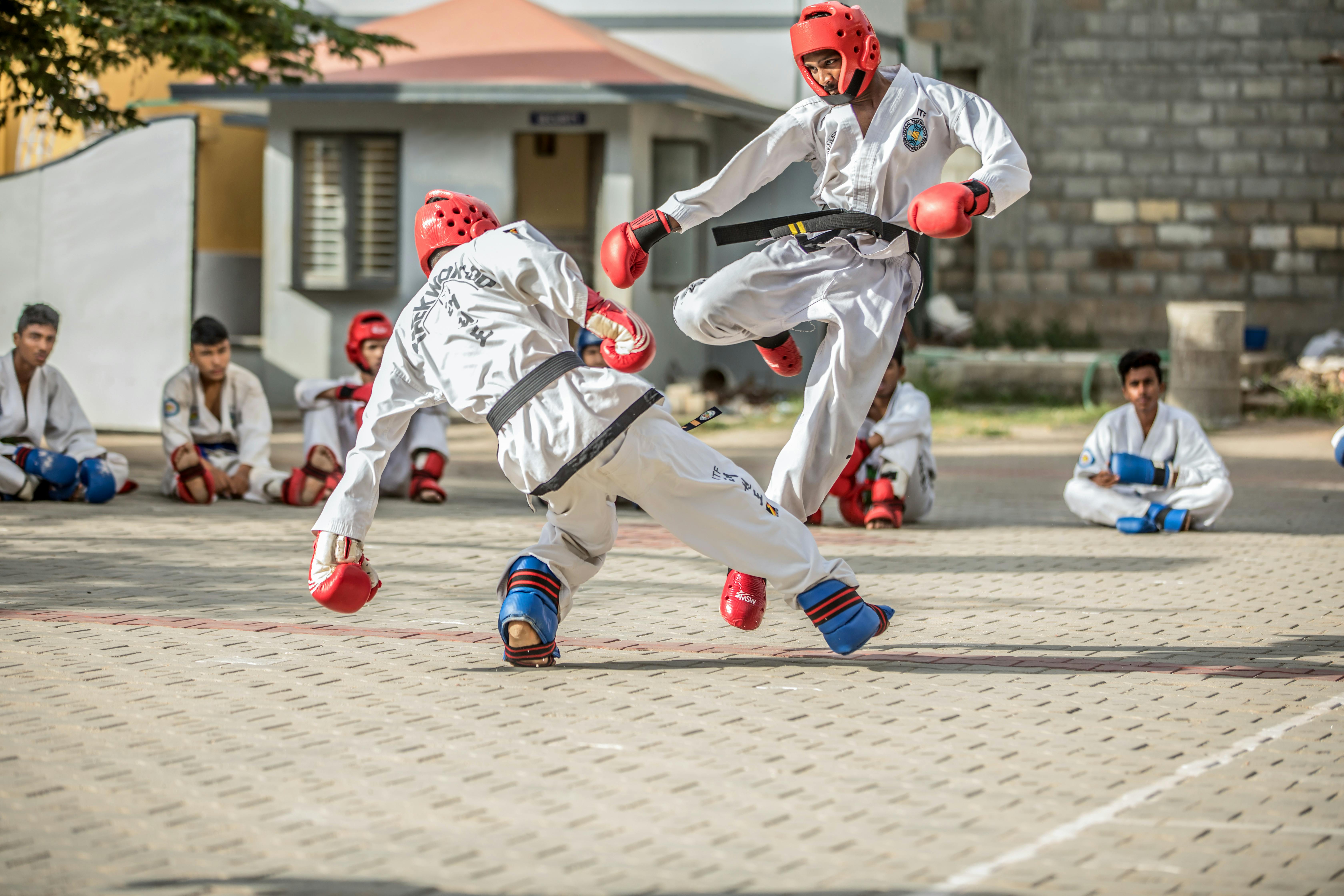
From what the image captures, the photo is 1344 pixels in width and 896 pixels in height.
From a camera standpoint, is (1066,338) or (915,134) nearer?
(915,134)

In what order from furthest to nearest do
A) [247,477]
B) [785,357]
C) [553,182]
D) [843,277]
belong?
[553,182]
[247,477]
[785,357]
[843,277]

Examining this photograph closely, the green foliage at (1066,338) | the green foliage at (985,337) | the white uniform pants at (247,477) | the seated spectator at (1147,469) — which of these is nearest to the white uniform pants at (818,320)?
the seated spectator at (1147,469)

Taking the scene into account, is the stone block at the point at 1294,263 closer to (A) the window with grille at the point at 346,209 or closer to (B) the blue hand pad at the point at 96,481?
(A) the window with grille at the point at 346,209

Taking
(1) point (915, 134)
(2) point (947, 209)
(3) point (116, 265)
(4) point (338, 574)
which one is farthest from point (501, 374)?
(3) point (116, 265)

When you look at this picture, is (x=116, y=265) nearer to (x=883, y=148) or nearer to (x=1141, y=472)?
(x=1141, y=472)

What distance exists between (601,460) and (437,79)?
12.0 metres

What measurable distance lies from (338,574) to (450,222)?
1.24 meters

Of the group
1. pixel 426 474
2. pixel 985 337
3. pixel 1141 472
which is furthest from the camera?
pixel 985 337

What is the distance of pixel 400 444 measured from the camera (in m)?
9.73

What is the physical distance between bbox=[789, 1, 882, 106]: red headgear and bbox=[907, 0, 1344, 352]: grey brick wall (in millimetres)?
15730

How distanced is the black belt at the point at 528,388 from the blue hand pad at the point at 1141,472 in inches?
202

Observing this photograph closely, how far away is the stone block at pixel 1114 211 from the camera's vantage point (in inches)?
808

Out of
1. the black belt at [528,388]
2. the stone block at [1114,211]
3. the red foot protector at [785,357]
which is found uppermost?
the stone block at [1114,211]

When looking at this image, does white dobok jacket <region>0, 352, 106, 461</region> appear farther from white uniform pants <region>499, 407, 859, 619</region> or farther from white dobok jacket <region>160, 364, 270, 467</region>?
white uniform pants <region>499, 407, 859, 619</region>
